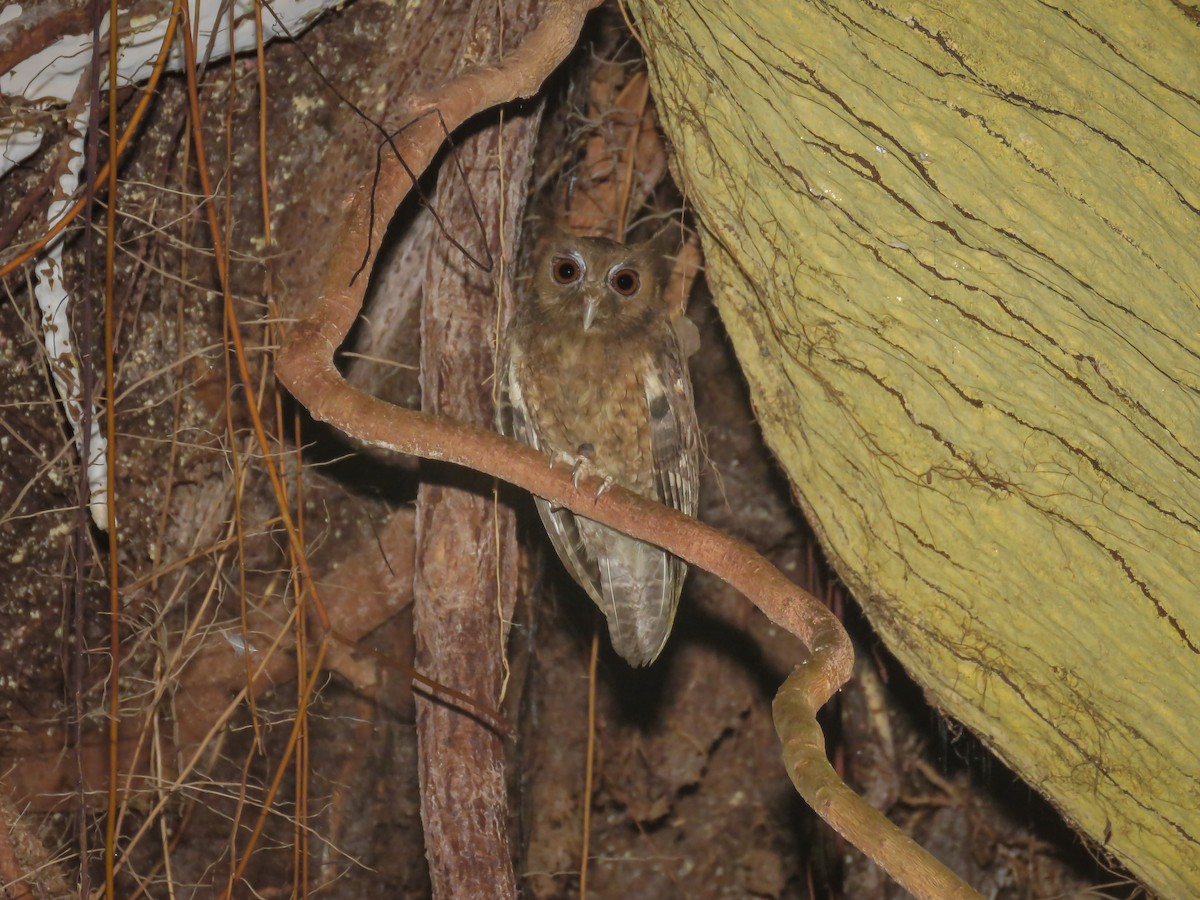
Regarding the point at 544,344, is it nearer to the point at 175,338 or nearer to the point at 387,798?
the point at 175,338

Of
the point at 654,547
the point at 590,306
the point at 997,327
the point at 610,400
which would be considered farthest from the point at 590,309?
the point at 997,327

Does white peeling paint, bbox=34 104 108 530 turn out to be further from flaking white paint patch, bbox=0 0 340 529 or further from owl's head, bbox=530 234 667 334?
owl's head, bbox=530 234 667 334

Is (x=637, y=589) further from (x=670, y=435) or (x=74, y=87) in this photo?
(x=74, y=87)

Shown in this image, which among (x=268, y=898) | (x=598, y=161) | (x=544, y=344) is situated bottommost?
(x=268, y=898)

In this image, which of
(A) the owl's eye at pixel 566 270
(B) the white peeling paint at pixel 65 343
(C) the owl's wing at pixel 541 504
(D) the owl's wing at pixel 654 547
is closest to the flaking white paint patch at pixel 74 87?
(B) the white peeling paint at pixel 65 343

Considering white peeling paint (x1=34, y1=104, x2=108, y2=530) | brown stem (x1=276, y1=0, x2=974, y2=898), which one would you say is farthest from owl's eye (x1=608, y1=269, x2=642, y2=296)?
white peeling paint (x1=34, y1=104, x2=108, y2=530)

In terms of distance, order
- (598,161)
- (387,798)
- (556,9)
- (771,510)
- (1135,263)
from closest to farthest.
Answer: (1135,263) < (556,9) < (387,798) < (598,161) < (771,510)

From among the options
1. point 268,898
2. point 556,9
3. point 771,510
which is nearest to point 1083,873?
point 771,510
